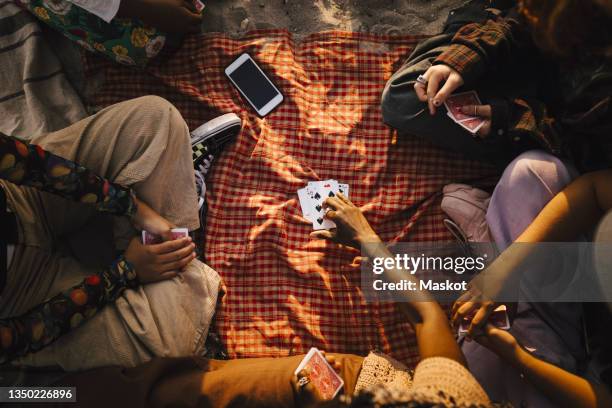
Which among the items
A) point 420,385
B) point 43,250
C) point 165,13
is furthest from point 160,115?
point 420,385

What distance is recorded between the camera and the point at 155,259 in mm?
2330

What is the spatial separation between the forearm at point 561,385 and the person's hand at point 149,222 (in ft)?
5.35

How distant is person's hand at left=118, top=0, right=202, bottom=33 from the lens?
2580 mm

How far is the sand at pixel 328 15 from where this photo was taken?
3.07m

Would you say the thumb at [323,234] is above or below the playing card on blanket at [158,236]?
above

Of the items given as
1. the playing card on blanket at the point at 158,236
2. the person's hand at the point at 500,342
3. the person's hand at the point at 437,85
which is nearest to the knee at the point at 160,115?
the playing card on blanket at the point at 158,236

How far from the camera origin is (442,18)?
3.07 meters

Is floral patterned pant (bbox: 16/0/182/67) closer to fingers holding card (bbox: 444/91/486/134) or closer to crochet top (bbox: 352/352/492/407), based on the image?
fingers holding card (bbox: 444/91/486/134)

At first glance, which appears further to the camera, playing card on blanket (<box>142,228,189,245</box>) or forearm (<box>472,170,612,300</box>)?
playing card on blanket (<box>142,228,189,245</box>)

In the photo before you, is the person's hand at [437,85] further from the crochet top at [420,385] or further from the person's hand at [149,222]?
the person's hand at [149,222]

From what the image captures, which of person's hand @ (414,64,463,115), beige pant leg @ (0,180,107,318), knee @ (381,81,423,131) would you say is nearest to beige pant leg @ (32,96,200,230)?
beige pant leg @ (0,180,107,318)

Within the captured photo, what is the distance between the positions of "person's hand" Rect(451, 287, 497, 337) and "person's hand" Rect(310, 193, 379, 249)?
0.50 metres

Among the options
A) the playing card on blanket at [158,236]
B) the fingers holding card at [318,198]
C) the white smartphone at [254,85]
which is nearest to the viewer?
the playing card on blanket at [158,236]

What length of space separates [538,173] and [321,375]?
4.31ft
